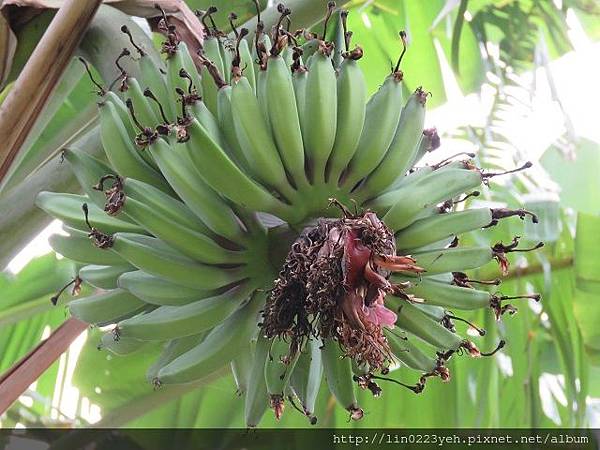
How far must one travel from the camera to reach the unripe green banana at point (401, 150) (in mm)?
767

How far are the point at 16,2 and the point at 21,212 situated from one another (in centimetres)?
28

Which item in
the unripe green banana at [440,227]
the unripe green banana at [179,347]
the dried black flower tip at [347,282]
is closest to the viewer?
the dried black flower tip at [347,282]

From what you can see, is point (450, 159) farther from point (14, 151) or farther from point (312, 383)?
point (14, 151)

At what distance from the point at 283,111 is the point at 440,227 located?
20 cm

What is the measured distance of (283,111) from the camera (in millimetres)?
705

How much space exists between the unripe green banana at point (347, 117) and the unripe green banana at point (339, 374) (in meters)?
0.20

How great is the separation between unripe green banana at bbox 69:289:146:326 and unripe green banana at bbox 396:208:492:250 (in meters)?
0.31

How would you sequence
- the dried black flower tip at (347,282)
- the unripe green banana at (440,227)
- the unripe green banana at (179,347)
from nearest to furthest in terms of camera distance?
the dried black flower tip at (347,282) < the unripe green banana at (440,227) < the unripe green banana at (179,347)

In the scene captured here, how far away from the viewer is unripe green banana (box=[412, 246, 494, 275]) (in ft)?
2.44

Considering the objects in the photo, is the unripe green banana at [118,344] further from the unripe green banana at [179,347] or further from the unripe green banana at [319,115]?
the unripe green banana at [319,115]

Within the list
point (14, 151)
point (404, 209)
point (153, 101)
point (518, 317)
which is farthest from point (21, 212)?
point (518, 317)

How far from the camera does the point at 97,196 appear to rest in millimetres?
803

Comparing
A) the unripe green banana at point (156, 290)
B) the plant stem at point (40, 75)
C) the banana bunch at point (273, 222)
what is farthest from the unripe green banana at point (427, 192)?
the plant stem at point (40, 75)

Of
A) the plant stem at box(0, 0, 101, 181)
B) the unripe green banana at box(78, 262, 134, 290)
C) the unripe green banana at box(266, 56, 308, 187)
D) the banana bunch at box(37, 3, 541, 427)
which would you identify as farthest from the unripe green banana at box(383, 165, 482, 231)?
the plant stem at box(0, 0, 101, 181)
